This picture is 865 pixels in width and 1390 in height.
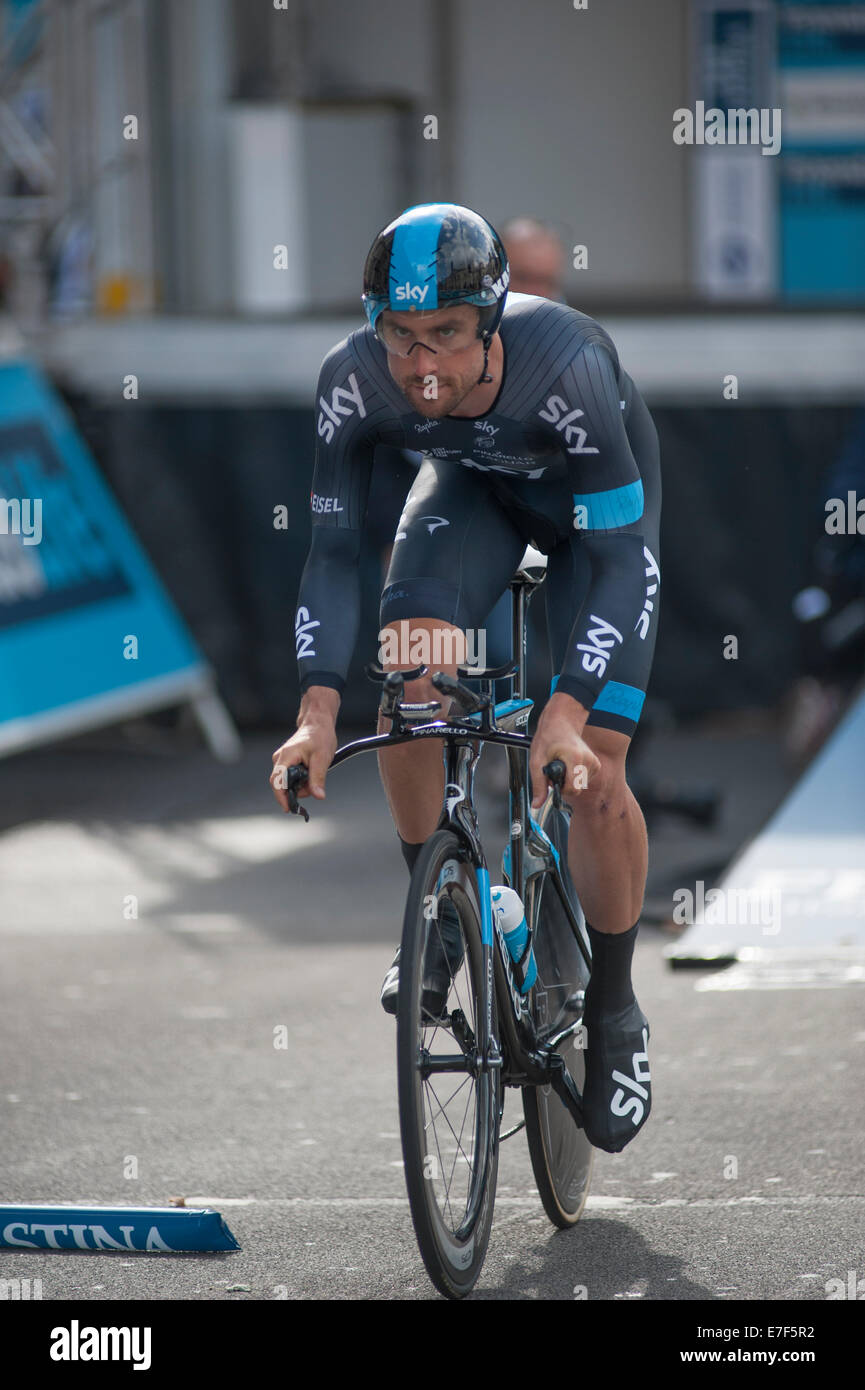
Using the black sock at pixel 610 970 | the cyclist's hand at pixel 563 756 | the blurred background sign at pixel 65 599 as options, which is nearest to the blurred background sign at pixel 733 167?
the blurred background sign at pixel 65 599

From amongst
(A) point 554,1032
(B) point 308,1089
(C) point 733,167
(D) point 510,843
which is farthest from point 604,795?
(C) point 733,167

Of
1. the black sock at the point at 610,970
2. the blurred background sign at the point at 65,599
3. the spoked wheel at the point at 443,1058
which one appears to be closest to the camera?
the spoked wheel at the point at 443,1058

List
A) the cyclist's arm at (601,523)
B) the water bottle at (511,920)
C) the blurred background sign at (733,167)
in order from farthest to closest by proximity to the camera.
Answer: the blurred background sign at (733,167), the water bottle at (511,920), the cyclist's arm at (601,523)

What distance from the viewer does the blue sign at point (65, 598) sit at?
8508 millimetres

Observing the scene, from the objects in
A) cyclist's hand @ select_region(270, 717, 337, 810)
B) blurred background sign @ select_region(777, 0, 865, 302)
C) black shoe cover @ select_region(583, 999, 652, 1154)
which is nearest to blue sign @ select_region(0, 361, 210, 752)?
black shoe cover @ select_region(583, 999, 652, 1154)

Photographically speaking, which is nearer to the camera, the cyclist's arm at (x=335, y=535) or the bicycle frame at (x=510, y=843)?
the bicycle frame at (x=510, y=843)

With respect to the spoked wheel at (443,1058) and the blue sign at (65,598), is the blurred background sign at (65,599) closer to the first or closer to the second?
the blue sign at (65,598)

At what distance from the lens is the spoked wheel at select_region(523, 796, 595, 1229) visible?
3.76m

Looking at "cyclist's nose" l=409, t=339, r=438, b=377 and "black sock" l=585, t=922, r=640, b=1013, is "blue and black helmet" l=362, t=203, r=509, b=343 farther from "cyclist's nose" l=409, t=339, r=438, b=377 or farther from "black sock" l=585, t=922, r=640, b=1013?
"black sock" l=585, t=922, r=640, b=1013

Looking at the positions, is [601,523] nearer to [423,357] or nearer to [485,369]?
[485,369]

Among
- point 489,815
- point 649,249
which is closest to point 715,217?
point 649,249

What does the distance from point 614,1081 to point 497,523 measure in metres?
1.10

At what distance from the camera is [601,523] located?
3547mm

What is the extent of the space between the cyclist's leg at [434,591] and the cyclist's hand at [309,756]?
0.16m
